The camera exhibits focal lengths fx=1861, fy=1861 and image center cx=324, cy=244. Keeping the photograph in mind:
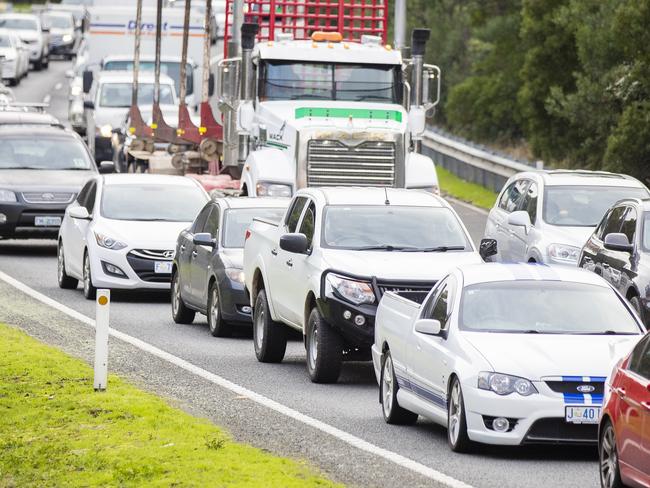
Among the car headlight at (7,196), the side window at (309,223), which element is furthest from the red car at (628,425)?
the car headlight at (7,196)

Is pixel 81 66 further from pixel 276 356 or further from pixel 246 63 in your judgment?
pixel 276 356

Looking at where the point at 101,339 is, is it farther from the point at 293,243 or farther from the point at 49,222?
the point at 49,222

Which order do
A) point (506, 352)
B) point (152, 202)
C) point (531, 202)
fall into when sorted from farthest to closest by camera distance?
1. point (152, 202)
2. point (531, 202)
3. point (506, 352)

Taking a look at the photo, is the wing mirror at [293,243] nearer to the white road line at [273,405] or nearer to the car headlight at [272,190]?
the white road line at [273,405]

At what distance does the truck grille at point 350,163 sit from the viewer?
90.1ft

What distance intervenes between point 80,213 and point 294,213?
6.72m

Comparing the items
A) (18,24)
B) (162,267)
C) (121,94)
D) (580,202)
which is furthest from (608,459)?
(18,24)

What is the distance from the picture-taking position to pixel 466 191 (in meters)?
38.0

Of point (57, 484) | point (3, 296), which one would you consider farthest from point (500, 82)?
point (57, 484)

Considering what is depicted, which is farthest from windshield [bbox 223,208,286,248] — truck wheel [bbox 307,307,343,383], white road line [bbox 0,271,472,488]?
truck wheel [bbox 307,307,343,383]

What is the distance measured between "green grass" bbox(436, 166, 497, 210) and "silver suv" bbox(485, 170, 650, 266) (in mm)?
11702

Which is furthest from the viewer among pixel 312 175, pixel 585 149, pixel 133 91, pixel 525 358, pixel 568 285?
pixel 133 91

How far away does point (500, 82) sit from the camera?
151 feet

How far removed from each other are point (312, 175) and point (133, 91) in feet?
52.9
